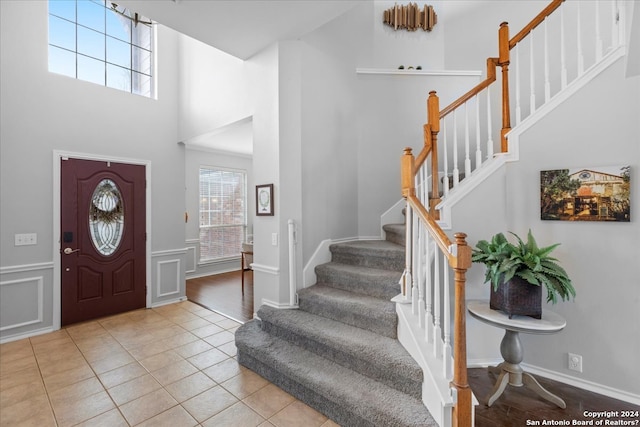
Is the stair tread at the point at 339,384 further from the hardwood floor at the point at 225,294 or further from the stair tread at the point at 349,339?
the hardwood floor at the point at 225,294

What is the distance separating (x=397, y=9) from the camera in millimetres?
3998

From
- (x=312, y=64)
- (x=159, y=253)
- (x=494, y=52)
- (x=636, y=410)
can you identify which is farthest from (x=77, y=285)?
(x=494, y=52)

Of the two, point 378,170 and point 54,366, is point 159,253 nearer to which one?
point 54,366

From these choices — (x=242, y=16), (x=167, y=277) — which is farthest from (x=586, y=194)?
(x=167, y=277)

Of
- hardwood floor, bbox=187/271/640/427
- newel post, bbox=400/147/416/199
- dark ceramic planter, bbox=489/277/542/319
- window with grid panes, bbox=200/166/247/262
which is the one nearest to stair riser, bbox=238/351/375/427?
hardwood floor, bbox=187/271/640/427

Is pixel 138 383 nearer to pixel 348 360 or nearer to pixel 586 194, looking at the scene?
pixel 348 360

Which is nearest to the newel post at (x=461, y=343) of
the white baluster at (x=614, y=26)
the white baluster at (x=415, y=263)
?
the white baluster at (x=415, y=263)

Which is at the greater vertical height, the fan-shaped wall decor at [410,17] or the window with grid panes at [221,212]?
the fan-shaped wall decor at [410,17]

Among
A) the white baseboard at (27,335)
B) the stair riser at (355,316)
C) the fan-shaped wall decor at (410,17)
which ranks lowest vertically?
the white baseboard at (27,335)

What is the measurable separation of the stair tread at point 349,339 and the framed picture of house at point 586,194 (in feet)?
5.55

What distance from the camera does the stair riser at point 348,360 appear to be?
182 cm

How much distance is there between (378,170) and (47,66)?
418 cm

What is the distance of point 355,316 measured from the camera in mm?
2398

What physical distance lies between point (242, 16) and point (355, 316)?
9.29 ft
